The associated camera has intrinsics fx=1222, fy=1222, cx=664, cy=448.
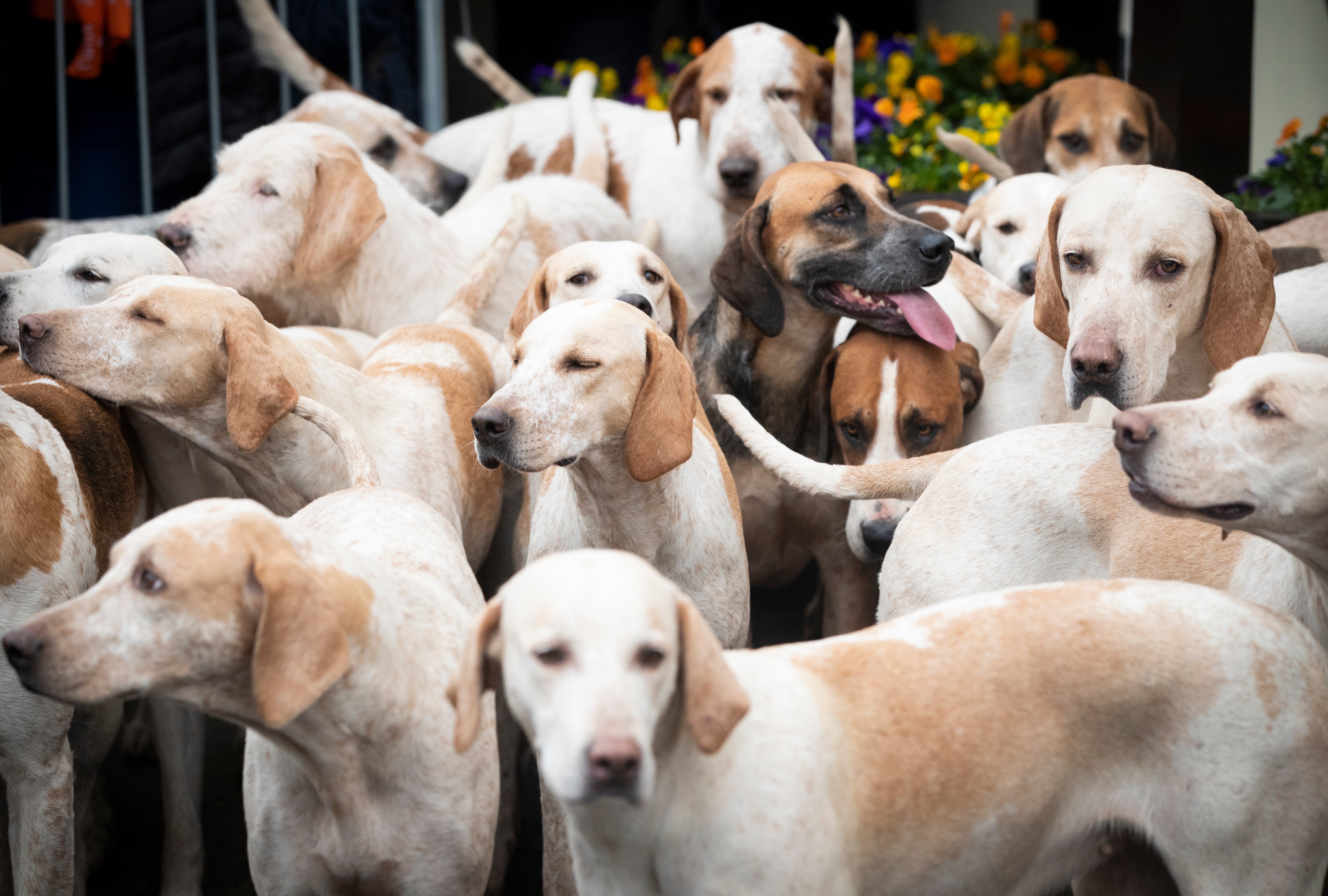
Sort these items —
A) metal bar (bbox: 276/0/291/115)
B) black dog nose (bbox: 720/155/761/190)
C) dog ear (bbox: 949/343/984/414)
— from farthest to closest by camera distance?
1. metal bar (bbox: 276/0/291/115)
2. black dog nose (bbox: 720/155/761/190)
3. dog ear (bbox: 949/343/984/414)

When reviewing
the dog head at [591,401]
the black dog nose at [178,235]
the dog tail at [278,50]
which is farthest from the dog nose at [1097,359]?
the dog tail at [278,50]

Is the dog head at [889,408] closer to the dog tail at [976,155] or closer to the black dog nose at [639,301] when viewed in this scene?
the black dog nose at [639,301]

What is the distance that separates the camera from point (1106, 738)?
2199 millimetres

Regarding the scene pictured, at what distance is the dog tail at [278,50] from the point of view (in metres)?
6.78

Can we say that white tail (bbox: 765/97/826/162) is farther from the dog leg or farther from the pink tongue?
the dog leg

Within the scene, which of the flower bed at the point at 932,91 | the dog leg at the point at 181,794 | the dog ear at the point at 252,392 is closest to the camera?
the dog ear at the point at 252,392

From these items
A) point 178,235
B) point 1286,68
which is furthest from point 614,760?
point 1286,68

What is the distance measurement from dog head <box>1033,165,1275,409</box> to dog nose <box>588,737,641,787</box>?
180cm

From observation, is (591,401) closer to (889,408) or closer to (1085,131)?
(889,408)

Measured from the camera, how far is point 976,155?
214 inches

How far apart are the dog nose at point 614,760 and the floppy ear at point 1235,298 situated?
6.99 feet

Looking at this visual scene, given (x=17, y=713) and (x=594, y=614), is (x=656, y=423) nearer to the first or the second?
(x=594, y=614)

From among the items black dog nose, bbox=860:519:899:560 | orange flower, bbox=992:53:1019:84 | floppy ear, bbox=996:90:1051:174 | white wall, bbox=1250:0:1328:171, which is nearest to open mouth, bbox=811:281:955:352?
black dog nose, bbox=860:519:899:560

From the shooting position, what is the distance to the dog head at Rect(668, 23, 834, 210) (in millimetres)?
5168
